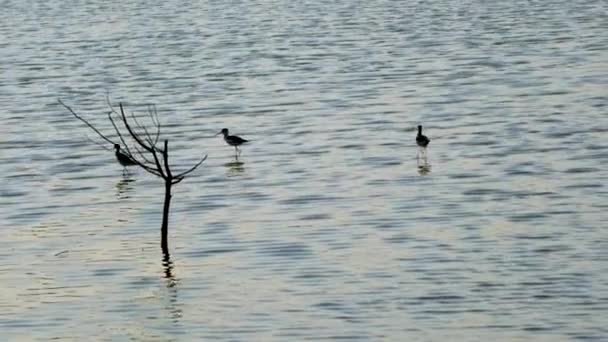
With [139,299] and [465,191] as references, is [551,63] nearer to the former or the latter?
[465,191]

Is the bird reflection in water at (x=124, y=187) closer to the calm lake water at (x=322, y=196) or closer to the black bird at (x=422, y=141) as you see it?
the calm lake water at (x=322, y=196)

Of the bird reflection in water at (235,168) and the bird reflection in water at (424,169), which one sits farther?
the bird reflection in water at (235,168)

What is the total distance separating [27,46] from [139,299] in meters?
51.0

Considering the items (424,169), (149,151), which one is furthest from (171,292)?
(424,169)

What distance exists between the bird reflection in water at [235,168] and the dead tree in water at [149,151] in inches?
26.1

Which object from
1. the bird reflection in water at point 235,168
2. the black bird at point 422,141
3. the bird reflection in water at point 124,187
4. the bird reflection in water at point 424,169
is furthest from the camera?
the black bird at point 422,141

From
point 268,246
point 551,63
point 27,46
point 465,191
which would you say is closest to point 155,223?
point 268,246

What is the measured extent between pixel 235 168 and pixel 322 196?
5.25m

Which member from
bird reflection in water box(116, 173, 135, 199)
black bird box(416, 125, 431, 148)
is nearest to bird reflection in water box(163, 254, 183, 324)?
bird reflection in water box(116, 173, 135, 199)

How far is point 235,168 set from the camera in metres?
40.9

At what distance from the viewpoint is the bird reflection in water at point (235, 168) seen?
1576 inches

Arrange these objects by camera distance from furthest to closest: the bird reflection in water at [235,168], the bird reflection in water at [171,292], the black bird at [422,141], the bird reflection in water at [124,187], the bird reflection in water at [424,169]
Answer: the black bird at [422,141], the bird reflection in water at [235,168], the bird reflection in water at [424,169], the bird reflection in water at [124,187], the bird reflection in water at [171,292]

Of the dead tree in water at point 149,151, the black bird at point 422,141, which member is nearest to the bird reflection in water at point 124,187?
the dead tree in water at point 149,151

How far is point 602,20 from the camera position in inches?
2982
